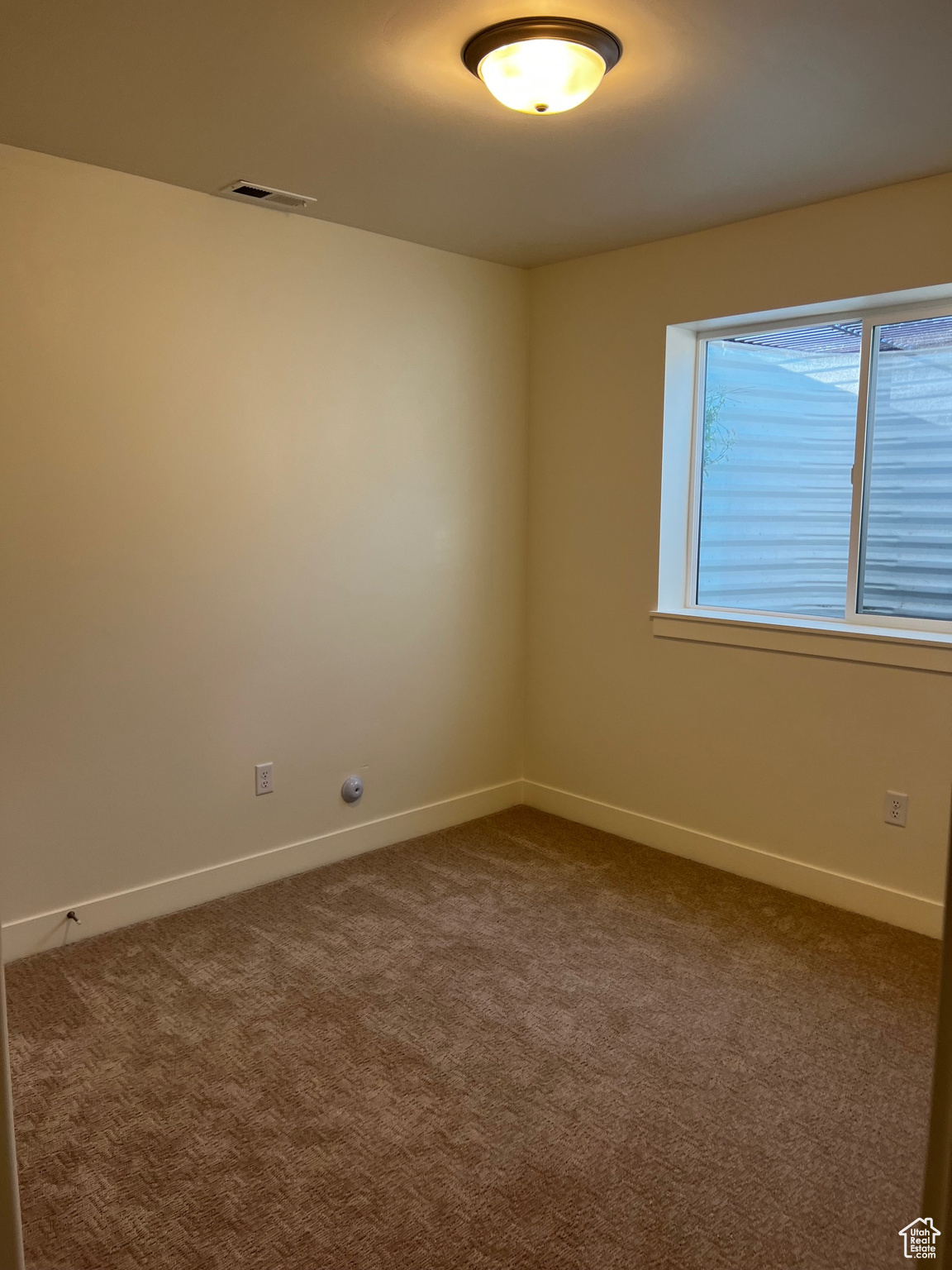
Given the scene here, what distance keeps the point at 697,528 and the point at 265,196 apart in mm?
2107

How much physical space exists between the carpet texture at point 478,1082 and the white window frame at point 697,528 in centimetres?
95

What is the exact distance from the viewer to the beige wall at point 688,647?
3.20 meters

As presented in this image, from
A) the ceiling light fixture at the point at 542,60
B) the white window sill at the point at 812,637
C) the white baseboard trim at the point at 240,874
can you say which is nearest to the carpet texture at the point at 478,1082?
the white baseboard trim at the point at 240,874

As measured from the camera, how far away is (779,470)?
148 inches

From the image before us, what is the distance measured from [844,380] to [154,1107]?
323 centimetres

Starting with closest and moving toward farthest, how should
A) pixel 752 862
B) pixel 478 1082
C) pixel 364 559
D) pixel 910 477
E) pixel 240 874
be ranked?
pixel 478 1082
pixel 910 477
pixel 240 874
pixel 752 862
pixel 364 559

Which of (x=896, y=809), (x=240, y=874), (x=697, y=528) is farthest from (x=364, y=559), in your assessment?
(x=896, y=809)

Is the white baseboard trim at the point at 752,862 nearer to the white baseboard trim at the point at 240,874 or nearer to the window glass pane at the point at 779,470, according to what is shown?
Answer: the white baseboard trim at the point at 240,874

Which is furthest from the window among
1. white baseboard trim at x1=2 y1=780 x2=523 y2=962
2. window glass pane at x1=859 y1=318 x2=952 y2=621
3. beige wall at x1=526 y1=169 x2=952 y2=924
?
white baseboard trim at x1=2 y1=780 x2=523 y2=962

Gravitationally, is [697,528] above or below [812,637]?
above

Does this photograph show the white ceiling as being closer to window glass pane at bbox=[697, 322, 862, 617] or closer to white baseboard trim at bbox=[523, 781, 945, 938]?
window glass pane at bbox=[697, 322, 862, 617]

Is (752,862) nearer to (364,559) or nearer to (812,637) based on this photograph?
(812,637)

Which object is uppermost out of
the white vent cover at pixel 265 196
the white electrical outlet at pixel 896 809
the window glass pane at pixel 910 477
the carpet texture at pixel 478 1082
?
the white vent cover at pixel 265 196

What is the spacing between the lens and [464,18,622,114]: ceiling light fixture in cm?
211
